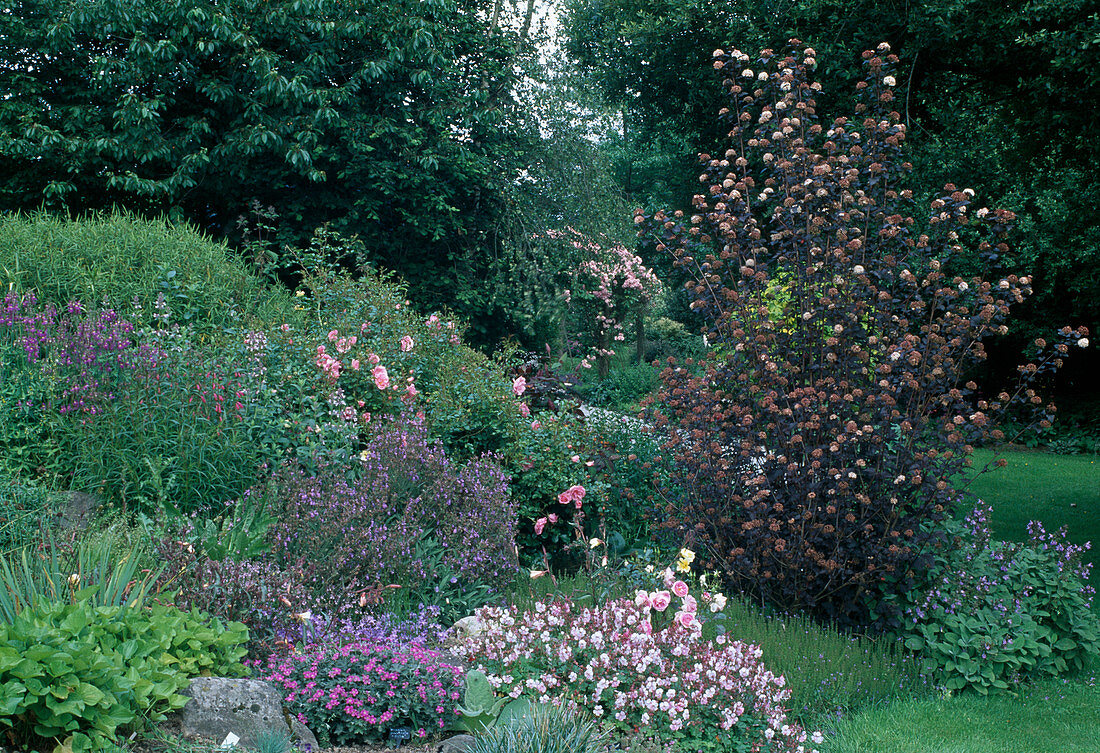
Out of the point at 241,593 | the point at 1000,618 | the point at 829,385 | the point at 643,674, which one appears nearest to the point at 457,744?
the point at 643,674

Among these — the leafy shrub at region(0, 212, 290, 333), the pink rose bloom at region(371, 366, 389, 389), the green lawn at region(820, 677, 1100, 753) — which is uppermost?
the leafy shrub at region(0, 212, 290, 333)

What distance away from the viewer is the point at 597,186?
46.3 feet

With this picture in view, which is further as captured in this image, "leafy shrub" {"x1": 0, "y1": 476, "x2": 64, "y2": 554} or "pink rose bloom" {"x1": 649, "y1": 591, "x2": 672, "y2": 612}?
"leafy shrub" {"x1": 0, "y1": 476, "x2": 64, "y2": 554}

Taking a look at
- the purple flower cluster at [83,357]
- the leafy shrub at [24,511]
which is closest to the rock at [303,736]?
the leafy shrub at [24,511]

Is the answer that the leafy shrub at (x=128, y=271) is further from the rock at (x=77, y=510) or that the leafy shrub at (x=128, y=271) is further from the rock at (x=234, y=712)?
the rock at (x=234, y=712)

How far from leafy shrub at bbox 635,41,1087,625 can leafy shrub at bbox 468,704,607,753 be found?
170 cm

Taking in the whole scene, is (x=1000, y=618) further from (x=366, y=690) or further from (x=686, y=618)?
(x=366, y=690)

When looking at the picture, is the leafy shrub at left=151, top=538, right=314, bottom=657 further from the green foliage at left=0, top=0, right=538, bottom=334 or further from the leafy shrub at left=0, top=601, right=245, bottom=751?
the green foliage at left=0, top=0, right=538, bottom=334

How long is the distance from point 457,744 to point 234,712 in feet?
2.77

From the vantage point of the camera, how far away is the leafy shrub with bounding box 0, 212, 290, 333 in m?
6.83

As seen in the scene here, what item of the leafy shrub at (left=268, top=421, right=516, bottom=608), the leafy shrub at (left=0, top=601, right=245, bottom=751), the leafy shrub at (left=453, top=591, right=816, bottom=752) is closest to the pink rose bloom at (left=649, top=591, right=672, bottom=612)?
the leafy shrub at (left=453, top=591, right=816, bottom=752)

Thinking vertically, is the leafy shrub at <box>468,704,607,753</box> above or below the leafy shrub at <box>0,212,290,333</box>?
below

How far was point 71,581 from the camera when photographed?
3.27 meters

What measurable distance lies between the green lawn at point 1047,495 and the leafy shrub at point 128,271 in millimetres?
7090
